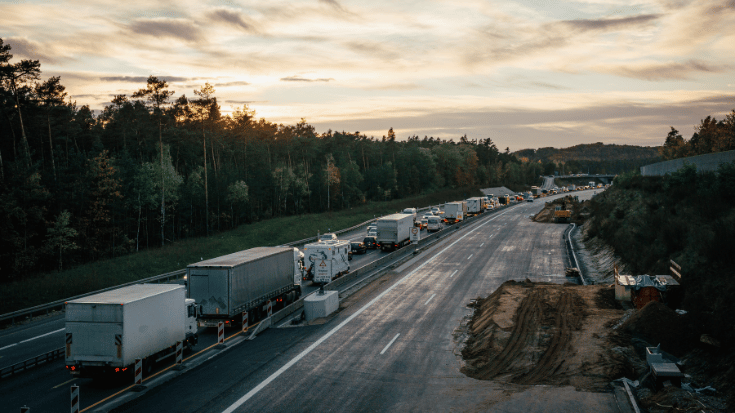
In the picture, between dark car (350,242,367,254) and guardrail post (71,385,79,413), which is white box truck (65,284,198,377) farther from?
dark car (350,242,367,254)

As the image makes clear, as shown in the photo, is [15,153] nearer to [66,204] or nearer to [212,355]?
[66,204]

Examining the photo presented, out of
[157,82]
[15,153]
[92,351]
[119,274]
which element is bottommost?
[119,274]

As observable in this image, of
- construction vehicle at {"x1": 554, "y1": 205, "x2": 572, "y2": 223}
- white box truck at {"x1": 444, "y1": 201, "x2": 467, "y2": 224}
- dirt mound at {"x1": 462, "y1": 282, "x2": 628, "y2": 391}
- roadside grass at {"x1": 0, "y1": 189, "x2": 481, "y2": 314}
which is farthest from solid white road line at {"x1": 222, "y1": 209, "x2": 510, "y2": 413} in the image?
construction vehicle at {"x1": 554, "y1": 205, "x2": 572, "y2": 223}

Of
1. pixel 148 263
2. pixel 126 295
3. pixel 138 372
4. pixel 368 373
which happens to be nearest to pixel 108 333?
pixel 126 295

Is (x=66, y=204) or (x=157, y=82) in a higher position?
(x=157, y=82)

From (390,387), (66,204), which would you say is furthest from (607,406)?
(66,204)

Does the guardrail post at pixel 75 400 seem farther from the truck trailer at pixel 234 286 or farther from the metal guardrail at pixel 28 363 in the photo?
the truck trailer at pixel 234 286

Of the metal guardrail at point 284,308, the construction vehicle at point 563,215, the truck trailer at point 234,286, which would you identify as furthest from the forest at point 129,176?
the construction vehicle at point 563,215

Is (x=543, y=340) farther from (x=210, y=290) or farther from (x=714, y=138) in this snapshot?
(x=714, y=138)
